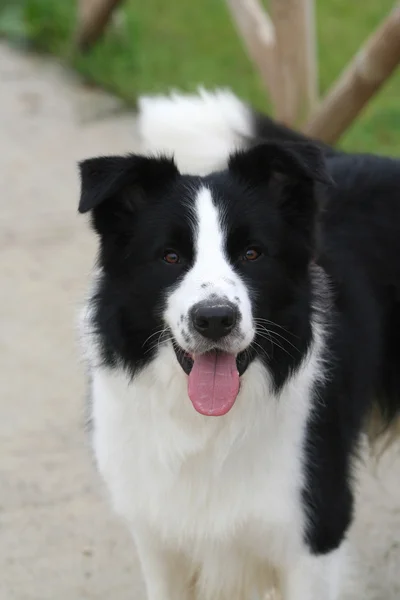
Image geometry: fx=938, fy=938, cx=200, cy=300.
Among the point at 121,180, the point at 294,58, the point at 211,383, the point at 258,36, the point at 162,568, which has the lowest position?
the point at 162,568

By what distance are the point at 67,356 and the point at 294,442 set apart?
84.6 inches

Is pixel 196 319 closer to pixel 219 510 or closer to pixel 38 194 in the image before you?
pixel 219 510

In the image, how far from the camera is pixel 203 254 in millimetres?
2457

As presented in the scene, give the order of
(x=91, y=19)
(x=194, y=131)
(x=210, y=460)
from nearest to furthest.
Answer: (x=210, y=460)
(x=194, y=131)
(x=91, y=19)

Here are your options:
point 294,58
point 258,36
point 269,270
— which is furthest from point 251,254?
point 258,36

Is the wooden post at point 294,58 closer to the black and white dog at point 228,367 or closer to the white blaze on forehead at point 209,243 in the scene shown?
the black and white dog at point 228,367

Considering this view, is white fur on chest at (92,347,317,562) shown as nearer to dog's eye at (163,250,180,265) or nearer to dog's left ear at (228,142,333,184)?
dog's eye at (163,250,180,265)

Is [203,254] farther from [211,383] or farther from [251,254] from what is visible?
[211,383]

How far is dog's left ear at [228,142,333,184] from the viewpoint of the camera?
2547 millimetres

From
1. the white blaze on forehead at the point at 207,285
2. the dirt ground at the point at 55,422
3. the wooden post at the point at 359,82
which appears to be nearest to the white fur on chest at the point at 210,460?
the white blaze on forehead at the point at 207,285

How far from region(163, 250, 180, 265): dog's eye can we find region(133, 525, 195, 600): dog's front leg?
33.8 inches

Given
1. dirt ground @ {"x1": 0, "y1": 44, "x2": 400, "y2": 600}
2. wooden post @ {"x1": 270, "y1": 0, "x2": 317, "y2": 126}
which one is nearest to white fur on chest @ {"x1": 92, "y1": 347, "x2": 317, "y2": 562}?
dirt ground @ {"x1": 0, "y1": 44, "x2": 400, "y2": 600}

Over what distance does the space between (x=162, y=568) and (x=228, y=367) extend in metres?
0.91

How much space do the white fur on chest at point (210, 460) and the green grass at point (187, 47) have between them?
416cm
